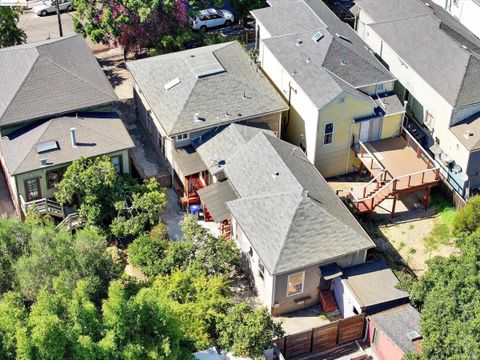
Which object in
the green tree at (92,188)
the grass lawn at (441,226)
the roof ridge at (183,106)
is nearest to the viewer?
the green tree at (92,188)

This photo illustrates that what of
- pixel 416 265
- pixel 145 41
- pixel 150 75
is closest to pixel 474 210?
pixel 416 265

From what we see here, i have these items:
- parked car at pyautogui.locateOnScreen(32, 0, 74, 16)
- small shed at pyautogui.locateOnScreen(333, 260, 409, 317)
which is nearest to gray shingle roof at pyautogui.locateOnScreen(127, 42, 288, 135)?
small shed at pyautogui.locateOnScreen(333, 260, 409, 317)

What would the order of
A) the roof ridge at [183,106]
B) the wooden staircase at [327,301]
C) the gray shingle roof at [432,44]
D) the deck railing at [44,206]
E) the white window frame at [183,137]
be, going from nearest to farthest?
the wooden staircase at [327,301] → the deck railing at [44,206] → the roof ridge at [183,106] → the white window frame at [183,137] → the gray shingle roof at [432,44]

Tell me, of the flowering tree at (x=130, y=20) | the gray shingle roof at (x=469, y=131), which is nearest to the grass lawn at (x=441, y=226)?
the gray shingle roof at (x=469, y=131)

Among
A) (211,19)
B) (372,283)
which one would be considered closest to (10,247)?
(372,283)

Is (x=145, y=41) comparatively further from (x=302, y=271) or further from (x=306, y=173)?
(x=302, y=271)

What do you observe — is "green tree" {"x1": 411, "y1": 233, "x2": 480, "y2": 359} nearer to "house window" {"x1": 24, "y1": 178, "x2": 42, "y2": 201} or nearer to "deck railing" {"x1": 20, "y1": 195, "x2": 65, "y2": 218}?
"deck railing" {"x1": 20, "y1": 195, "x2": 65, "y2": 218}

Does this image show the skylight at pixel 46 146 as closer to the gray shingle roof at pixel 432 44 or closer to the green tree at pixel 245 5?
the green tree at pixel 245 5
